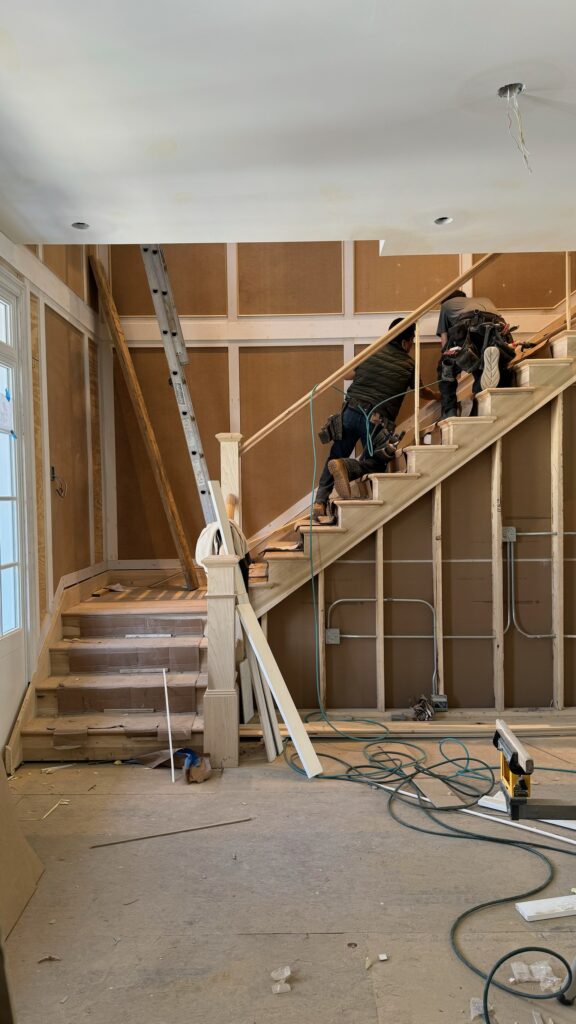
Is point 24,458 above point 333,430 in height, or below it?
below

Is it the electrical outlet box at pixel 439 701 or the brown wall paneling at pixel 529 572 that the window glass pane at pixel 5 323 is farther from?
the electrical outlet box at pixel 439 701

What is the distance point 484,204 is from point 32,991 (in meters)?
3.90

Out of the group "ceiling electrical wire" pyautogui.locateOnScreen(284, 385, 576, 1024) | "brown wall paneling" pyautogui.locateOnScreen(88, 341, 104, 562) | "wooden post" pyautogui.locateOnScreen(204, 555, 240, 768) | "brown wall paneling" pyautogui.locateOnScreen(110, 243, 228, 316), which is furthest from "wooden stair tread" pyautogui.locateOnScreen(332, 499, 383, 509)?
"brown wall paneling" pyautogui.locateOnScreen(110, 243, 228, 316)

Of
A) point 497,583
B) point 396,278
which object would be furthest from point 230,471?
point 396,278

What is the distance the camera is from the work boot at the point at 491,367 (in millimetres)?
4641

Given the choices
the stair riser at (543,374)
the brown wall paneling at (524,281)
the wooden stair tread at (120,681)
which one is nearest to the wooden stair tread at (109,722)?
the wooden stair tread at (120,681)

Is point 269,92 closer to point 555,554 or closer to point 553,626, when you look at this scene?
point 555,554

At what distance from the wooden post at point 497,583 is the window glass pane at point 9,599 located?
10.5 feet

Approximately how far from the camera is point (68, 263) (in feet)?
16.8

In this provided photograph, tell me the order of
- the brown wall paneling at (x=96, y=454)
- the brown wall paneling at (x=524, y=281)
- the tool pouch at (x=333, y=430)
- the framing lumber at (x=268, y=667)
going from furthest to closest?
the brown wall paneling at (x=524, y=281)
the brown wall paneling at (x=96, y=454)
the tool pouch at (x=333, y=430)
the framing lumber at (x=268, y=667)

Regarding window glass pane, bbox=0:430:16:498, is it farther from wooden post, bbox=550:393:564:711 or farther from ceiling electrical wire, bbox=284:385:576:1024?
wooden post, bbox=550:393:564:711

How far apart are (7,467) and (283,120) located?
2.41m

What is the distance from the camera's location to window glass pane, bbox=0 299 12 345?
12.8 feet

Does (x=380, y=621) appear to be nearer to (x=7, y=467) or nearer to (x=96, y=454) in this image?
(x=7, y=467)
